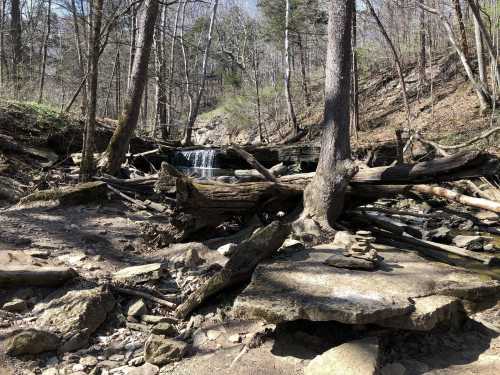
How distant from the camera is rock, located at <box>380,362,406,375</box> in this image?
2729 millimetres

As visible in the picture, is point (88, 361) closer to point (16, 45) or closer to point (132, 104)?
point (132, 104)

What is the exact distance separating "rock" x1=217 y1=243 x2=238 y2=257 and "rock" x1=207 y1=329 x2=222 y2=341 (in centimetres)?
176

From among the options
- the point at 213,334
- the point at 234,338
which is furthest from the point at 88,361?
the point at 234,338

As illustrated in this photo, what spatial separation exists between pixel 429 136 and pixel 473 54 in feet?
28.7

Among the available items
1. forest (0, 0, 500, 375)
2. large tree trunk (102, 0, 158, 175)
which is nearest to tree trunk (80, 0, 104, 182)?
forest (0, 0, 500, 375)

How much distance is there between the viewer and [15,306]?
11.3 feet

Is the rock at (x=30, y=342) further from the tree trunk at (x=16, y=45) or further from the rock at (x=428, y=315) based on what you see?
the tree trunk at (x=16, y=45)

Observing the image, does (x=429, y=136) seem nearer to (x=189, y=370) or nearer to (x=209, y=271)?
(x=209, y=271)

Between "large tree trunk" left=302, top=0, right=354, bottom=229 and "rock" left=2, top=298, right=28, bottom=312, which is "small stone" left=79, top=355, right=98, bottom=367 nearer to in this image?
"rock" left=2, top=298, right=28, bottom=312

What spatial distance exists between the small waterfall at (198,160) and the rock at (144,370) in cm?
1217

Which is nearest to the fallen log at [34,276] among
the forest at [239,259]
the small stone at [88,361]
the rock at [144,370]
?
the forest at [239,259]

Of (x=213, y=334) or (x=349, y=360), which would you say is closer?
(x=349, y=360)

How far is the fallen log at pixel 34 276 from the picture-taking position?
12.0ft

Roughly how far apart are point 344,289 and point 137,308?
1.90 metres
